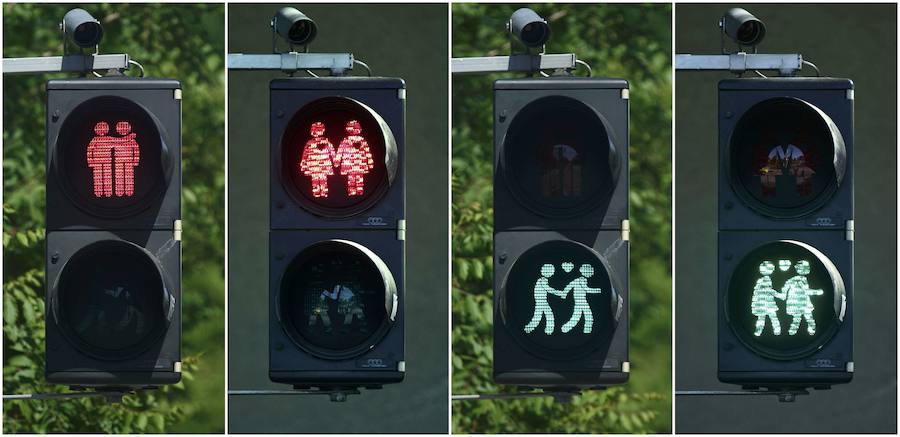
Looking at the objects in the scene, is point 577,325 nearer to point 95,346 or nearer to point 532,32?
point 532,32

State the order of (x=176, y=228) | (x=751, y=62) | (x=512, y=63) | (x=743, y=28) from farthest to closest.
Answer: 1. (x=743, y=28)
2. (x=751, y=62)
3. (x=512, y=63)
4. (x=176, y=228)

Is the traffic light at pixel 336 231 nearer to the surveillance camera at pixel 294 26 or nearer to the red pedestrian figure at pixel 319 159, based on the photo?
the red pedestrian figure at pixel 319 159

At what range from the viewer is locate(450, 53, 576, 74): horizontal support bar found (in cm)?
818

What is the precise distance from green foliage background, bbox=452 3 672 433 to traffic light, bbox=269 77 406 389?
202 inches

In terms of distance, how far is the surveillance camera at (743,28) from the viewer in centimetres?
855

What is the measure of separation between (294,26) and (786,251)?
2.44 meters

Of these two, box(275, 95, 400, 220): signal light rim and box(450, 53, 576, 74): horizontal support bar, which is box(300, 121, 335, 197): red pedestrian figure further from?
box(450, 53, 576, 74): horizontal support bar

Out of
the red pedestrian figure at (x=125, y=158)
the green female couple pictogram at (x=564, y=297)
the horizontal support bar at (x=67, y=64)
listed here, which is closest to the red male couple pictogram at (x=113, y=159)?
the red pedestrian figure at (x=125, y=158)

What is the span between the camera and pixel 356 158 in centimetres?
791

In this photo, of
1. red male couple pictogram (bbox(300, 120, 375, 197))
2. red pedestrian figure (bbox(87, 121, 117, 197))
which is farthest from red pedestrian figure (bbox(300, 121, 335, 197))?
red pedestrian figure (bbox(87, 121, 117, 197))

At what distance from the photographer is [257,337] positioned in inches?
478

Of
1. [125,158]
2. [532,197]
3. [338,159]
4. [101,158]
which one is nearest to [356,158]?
[338,159]

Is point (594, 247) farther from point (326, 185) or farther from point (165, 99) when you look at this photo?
point (165, 99)

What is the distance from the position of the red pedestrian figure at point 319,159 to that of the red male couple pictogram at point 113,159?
2.43ft
